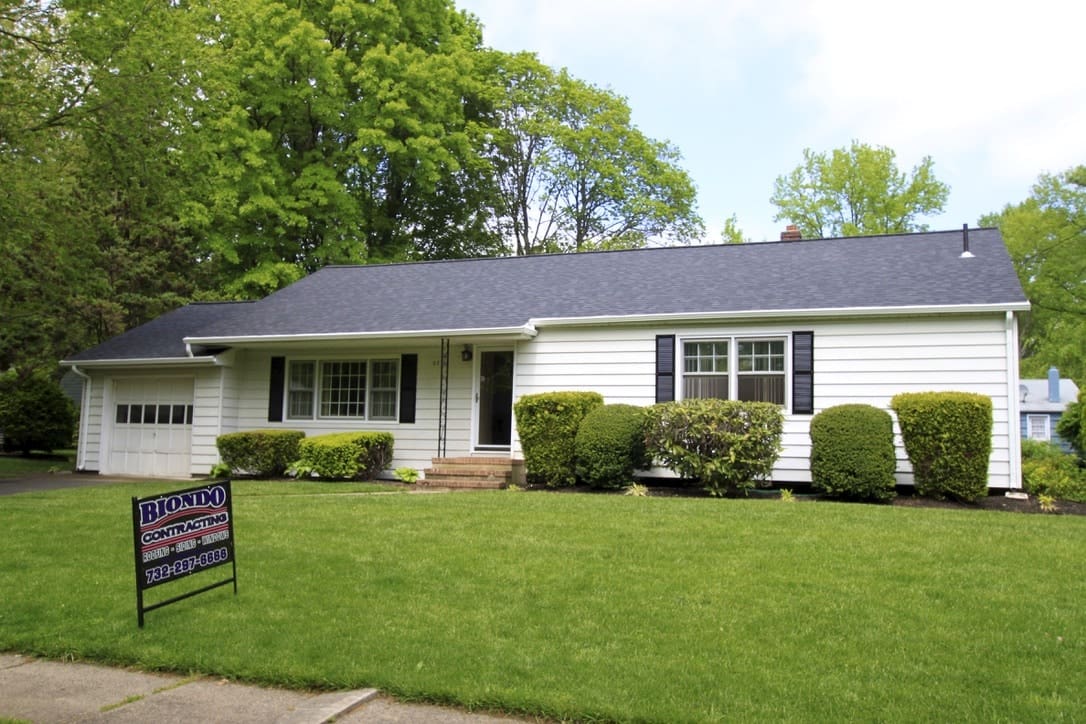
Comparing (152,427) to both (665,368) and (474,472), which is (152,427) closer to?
(474,472)

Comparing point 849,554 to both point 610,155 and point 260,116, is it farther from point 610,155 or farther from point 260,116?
point 610,155

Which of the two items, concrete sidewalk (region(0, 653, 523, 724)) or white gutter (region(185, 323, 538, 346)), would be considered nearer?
concrete sidewalk (region(0, 653, 523, 724))

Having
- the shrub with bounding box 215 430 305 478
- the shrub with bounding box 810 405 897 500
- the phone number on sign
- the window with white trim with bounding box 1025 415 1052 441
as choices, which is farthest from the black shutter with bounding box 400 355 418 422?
the window with white trim with bounding box 1025 415 1052 441

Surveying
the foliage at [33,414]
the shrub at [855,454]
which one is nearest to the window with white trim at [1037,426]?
the shrub at [855,454]

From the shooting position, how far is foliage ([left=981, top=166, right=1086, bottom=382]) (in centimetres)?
3341

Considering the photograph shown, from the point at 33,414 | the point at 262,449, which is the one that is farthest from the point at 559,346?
the point at 33,414

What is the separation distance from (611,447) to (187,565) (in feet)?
24.6

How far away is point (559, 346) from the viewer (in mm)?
14109

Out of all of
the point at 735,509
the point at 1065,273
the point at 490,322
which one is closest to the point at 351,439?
the point at 490,322

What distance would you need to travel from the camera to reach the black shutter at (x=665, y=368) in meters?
13.2

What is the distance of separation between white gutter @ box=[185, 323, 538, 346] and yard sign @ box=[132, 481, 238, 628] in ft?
26.1

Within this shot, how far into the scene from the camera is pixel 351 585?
20.2 ft

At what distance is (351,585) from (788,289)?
9.40 meters

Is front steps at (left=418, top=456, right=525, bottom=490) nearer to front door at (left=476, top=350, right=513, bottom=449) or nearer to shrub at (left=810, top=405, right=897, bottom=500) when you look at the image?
front door at (left=476, top=350, right=513, bottom=449)
